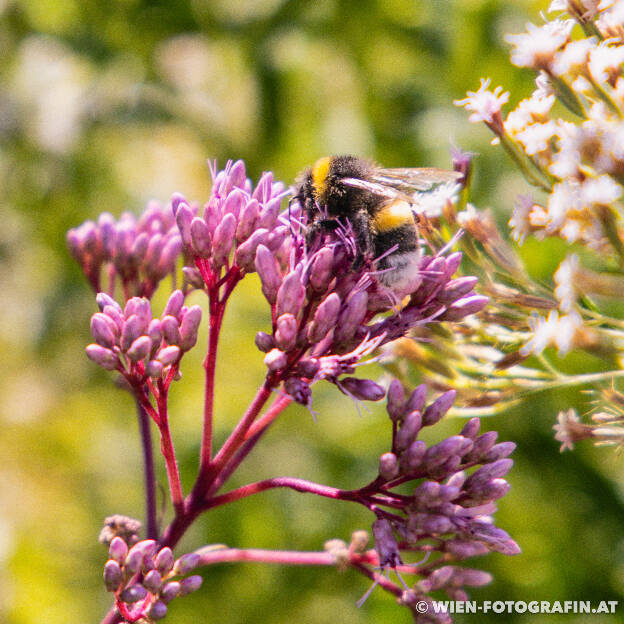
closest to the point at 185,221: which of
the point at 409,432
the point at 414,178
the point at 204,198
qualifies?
the point at 414,178

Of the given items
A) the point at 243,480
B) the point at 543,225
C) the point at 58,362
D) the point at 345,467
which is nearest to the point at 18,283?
the point at 58,362

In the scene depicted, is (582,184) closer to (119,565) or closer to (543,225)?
(543,225)

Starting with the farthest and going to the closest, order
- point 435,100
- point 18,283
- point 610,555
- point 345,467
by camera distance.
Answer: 1. point 18,283
2. point 435,100
3. point 345,467
4. point 610,555

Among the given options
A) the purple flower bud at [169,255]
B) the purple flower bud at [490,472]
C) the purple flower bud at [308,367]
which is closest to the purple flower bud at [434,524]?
the purple flower bud at [490,472]

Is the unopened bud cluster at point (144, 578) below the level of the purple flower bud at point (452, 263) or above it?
below

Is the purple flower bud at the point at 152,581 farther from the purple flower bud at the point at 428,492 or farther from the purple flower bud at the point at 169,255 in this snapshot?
the purple flower bud at the point at 169,255
